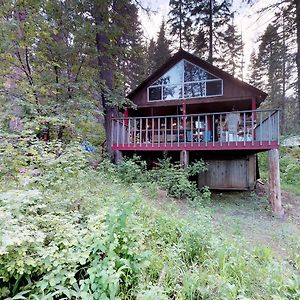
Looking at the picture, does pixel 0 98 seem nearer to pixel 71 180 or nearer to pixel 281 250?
→ pixel 71 180

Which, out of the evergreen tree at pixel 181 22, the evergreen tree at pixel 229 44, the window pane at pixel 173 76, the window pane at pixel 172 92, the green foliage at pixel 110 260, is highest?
the evergreen tree at pixel 181 22

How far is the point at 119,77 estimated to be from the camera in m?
11.9

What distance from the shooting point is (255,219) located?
22.6 feet

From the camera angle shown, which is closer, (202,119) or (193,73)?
(193,73)

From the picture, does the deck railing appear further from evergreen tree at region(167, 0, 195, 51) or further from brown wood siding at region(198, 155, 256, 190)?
evergreen tree at region(167, 0, 195, 51)

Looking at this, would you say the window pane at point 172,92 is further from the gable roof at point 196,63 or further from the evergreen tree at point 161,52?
the evergreen tree at point 161,52

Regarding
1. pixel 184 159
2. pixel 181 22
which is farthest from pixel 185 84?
pixel 181 22

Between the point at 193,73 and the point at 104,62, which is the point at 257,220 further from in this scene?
the point at 104,62

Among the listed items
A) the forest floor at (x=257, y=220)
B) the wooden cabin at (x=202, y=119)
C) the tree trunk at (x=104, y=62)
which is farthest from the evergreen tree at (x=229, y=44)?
the forest floor at (x=257, y=220)

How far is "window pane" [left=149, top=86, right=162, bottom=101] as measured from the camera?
11.8m

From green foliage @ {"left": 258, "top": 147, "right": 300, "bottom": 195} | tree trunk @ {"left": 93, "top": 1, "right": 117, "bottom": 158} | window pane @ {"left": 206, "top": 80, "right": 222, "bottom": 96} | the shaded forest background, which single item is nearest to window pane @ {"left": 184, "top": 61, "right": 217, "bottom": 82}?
window pane @ {"left": 206, "top": 80, "right": 222, "bottom": 96}

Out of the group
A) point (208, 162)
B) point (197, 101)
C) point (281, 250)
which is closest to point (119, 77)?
point (197, 101)

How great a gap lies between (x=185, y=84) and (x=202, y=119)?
2043 millimetres

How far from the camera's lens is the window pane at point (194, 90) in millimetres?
11188
